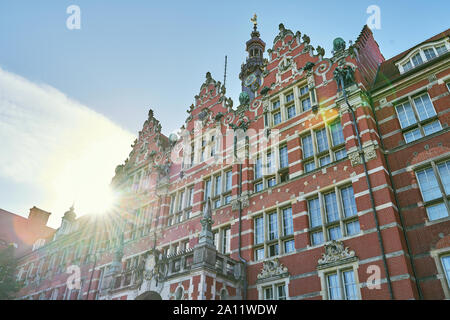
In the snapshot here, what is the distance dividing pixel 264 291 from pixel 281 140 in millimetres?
8289

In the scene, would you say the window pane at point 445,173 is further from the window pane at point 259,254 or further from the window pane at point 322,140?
the window pane at point 259,254

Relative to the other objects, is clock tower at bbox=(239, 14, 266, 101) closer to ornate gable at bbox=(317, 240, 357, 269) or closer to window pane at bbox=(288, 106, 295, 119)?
window pane at bbox=(288, 106, 295, 119)

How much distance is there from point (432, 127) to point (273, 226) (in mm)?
8622

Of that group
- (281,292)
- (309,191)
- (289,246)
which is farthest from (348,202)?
(281,292)

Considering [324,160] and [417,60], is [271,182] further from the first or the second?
[417,60]

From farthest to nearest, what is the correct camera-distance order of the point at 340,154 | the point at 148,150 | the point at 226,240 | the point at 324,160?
the point at 148,150, the point at 226,240, the point at 324,160, the point at 340,154

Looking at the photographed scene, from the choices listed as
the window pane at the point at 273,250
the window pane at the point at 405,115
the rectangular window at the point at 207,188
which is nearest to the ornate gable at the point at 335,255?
the window pane at the point at 273,250

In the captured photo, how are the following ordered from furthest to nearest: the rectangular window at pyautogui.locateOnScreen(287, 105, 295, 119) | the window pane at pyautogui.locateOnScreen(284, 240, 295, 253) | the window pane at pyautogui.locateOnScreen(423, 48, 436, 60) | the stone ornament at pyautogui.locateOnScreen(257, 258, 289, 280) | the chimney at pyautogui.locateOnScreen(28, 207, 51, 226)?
the chimney at pyautogui.locateOnScreen(28, 207, 51, 226), the rectangular window at pyautogui.locateOnScreen(287, 105, 295, 119), the window pane at pyautogui.locateOnScreen(423, 48, 436, 60), the window pane at pyautogui.locateOnScreen(284, 240, 295, 253), the stone ornament at pyautogui.locateOnScreen(257, 258, 289, 280)

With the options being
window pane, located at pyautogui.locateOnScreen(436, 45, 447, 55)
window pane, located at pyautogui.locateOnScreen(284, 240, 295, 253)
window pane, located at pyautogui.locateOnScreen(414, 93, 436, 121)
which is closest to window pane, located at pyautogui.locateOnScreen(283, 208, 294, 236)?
window pane, located at pyautogui.locateOnScreen(284, 240, 295, 253)

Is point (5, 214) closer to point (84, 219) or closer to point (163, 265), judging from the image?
point (84, 219)

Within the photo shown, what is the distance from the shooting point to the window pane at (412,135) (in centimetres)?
1631

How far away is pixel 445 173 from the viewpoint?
14.6 meters

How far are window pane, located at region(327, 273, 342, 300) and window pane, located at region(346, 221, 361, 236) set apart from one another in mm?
1888

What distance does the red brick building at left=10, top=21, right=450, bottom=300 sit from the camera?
1433cm
